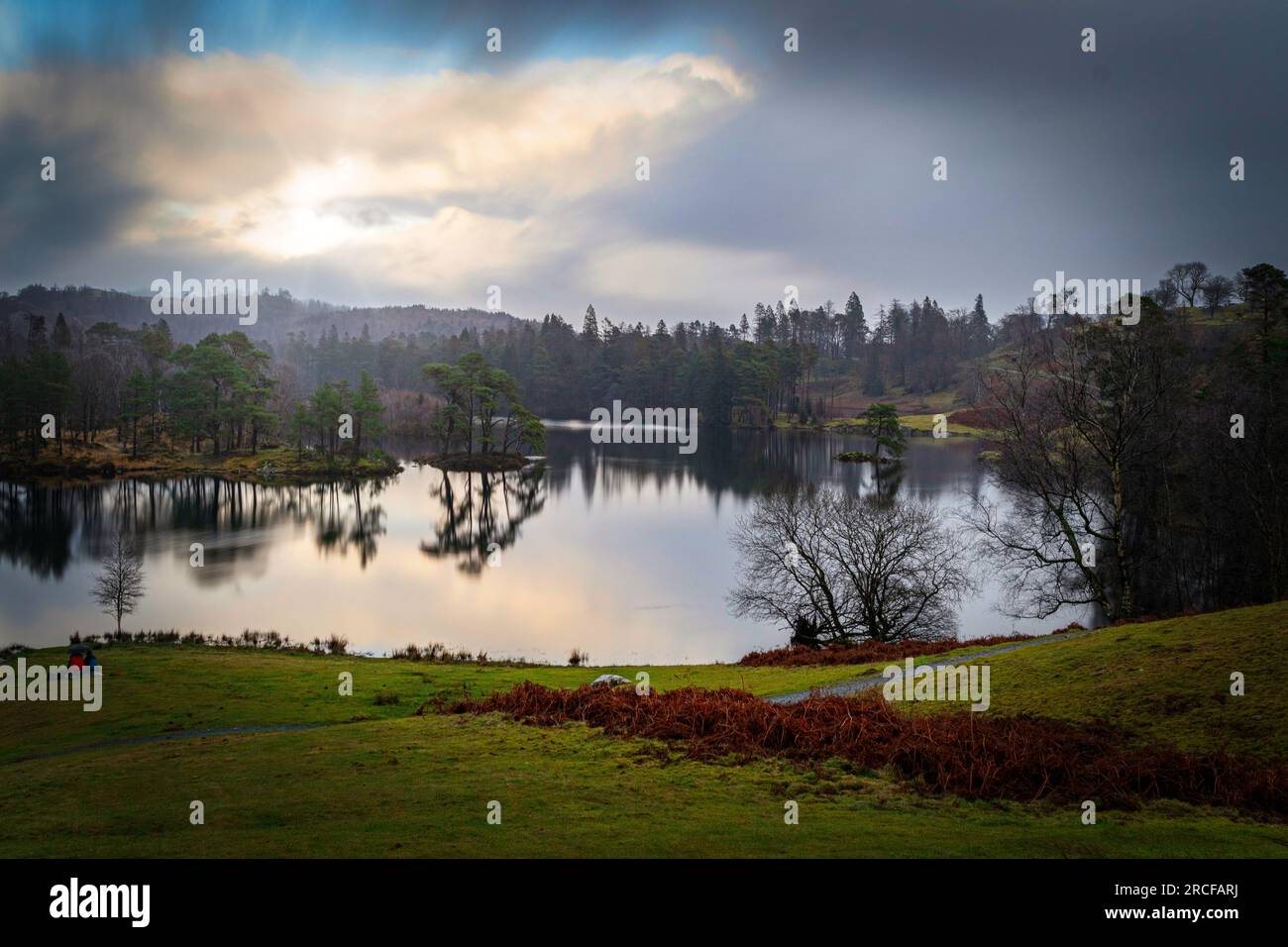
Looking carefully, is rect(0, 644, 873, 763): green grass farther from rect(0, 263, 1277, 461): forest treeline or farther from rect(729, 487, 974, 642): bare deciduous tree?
rect(0, 263, 1277, 461): forest treeline

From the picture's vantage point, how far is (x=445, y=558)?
49.9m

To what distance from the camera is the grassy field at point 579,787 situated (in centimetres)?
734

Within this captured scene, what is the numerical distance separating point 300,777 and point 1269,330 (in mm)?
73912

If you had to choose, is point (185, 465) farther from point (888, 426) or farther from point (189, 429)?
point (888, 426)

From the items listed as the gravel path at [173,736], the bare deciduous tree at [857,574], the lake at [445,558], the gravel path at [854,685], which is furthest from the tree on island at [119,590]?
the gravel path at [854,685]

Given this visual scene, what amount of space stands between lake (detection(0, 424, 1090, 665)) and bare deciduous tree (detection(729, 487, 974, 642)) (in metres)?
2.64

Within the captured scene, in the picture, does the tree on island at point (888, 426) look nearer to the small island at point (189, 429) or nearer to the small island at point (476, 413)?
the small island at point (476, 413)

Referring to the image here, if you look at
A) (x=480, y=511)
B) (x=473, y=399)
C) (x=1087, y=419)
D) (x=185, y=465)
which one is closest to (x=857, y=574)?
(x=1087, y=419)

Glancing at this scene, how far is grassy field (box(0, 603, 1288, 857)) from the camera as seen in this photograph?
24.1 feet

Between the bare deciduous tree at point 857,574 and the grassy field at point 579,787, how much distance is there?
14054 millimetres

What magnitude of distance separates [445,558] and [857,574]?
28.0 m
